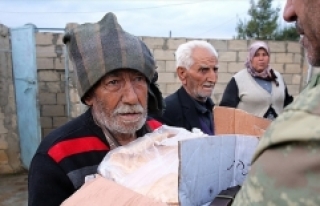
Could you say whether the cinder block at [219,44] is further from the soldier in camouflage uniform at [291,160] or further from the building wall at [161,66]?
the soldier in camouflage uniform at [291,160]

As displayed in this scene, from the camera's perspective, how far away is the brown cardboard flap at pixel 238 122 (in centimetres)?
129

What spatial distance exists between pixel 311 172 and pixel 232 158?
46 cm

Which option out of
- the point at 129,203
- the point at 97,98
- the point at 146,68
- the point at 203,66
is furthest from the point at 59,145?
the point at 203,66

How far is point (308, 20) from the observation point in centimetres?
61

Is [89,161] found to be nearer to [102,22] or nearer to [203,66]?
[102,22]

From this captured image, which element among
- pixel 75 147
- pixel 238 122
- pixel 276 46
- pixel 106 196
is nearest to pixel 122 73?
pixel 75 147

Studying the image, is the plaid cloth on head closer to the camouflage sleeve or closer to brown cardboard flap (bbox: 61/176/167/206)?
brown cardboard flap (bbox: 61/176/167/206)

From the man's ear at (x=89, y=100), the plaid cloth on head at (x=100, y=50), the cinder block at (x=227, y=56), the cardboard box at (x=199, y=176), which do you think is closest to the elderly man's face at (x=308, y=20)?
the cardboard box at (x=199, y=176)

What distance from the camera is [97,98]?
1.52m

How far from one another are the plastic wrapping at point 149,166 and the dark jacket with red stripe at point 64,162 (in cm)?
20

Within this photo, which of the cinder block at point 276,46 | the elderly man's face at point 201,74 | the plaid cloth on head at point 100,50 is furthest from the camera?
the cinder block at point 276,46

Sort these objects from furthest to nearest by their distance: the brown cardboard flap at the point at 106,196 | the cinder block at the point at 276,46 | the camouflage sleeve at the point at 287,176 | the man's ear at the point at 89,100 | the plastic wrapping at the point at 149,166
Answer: the cinder block at the point at 276,46, the man's ear at the point at 89,100, the plastic wrapping at the point at 149,166, the brown cardboard flap at the point at 106,196, the camouflage sleeve at the point at 287,176

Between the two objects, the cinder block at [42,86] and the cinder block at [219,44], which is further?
the cinder block at [219,44]

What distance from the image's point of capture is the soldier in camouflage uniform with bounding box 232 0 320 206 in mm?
498
